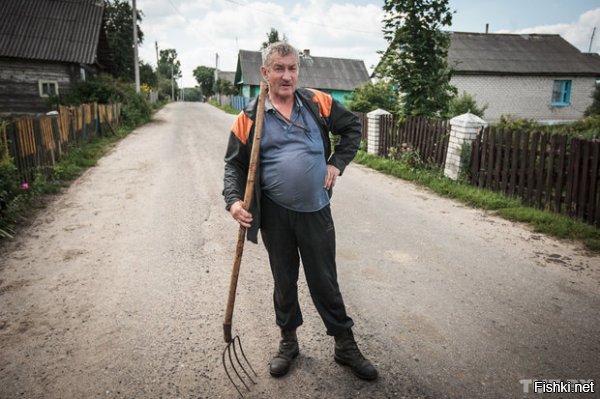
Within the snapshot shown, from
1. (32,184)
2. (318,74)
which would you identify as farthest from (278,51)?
(318,74)

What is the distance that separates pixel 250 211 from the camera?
2387 mm

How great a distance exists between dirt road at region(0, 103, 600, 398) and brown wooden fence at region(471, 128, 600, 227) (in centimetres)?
92

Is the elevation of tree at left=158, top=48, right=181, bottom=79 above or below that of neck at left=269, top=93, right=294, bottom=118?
above

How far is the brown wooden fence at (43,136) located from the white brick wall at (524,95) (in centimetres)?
1761

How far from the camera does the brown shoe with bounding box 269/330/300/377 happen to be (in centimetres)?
242

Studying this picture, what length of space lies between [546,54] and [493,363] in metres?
26.0

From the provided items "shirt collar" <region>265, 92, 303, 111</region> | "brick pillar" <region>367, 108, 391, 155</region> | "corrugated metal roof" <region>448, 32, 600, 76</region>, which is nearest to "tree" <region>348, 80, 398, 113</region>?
"brick pillar" <region>367, 108, 391, 155</region>

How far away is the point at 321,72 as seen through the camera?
38.8 meters

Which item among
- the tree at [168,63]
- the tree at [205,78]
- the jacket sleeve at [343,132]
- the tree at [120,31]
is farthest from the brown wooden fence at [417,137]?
the tree at [168,63]

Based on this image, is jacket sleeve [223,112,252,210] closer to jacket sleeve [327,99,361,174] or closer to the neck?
the neck

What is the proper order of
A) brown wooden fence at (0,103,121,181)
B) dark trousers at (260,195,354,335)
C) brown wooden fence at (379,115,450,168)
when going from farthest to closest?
brown wooden fence at (379,115,450,168) → brown wooden fence at (0,103,121,181) → dark trousers at (260,195,354,335)

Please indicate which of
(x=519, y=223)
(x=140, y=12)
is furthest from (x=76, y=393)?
(x=140, y=12)

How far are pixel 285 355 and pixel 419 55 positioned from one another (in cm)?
814

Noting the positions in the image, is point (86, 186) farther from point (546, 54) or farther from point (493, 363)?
point (546, 54)
